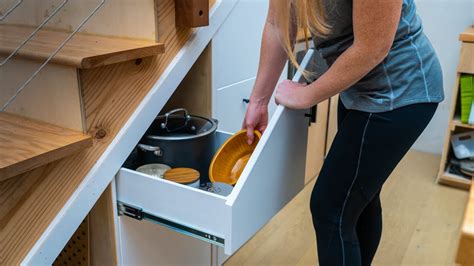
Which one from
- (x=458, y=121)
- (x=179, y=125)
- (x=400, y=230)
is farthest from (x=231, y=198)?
(x=458, y=121)

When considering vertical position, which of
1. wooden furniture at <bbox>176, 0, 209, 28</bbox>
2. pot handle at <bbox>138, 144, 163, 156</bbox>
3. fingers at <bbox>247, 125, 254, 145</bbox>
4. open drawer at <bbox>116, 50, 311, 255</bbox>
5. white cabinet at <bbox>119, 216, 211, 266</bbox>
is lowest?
white cabinet at <bbox>119, 216, 211, 266</bbox>

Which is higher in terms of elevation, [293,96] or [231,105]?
[293,96]

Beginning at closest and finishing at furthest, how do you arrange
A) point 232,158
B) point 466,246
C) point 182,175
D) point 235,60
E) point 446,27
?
point 466,246 < point 182,175 < point 232,158 < point 235,60 < point 446,27

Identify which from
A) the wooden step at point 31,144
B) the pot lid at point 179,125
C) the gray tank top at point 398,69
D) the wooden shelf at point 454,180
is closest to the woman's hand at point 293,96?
the gray tank top at point 398,69

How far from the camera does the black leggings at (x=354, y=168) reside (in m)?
0.83

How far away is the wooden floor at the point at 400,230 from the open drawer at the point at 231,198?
58 centimetres

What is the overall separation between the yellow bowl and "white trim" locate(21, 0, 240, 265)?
0.19 metres

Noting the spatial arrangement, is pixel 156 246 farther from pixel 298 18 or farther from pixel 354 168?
pixel 298 18

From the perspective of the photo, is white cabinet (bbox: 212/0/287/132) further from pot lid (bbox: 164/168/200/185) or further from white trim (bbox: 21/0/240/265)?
pot lid (bbox: 164/168/200/185)

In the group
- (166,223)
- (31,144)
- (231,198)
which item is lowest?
(166,223)

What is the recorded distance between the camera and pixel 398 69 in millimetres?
812

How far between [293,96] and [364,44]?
0.23 metres

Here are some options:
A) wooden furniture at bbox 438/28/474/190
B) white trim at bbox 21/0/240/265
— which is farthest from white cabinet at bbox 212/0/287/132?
wooden furniture at bbox 438/28/474/190

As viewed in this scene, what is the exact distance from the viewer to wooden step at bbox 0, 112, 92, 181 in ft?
2.40
